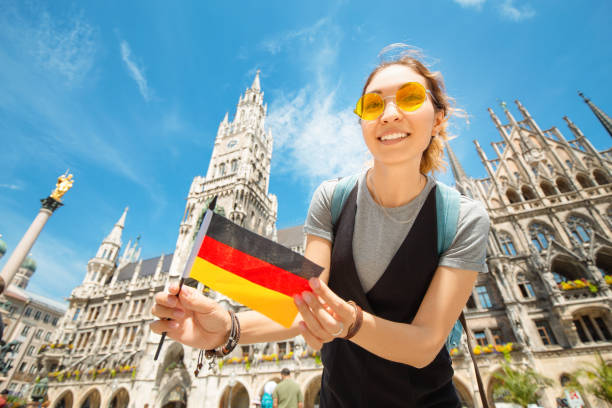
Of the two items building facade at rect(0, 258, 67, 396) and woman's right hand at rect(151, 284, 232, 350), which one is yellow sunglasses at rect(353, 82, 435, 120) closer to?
woman's right hand at rect(151, 284, 232, 350)

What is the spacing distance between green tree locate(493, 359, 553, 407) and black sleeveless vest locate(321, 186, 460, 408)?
16.5m

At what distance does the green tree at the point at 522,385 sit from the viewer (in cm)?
1302

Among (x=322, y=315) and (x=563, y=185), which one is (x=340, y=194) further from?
(x=563, y=185)

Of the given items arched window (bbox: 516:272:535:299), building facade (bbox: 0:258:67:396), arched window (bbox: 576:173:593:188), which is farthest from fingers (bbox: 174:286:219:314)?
building facade (bbox: 0:258:67:396)


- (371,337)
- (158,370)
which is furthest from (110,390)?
(371,337)

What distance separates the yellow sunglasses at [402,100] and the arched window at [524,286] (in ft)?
71.5

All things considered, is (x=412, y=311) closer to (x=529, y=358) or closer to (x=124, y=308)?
(x=529, y=358)

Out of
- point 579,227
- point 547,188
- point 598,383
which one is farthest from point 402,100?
point 547,188

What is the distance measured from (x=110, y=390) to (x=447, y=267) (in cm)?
3293

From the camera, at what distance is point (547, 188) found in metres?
21.4

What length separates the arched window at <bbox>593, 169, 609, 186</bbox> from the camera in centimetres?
1998

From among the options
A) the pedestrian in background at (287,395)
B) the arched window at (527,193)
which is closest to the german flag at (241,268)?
the pedestrian in background at (287,395)

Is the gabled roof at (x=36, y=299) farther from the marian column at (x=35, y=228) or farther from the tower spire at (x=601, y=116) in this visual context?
the tower spire at (x=601, y=116)

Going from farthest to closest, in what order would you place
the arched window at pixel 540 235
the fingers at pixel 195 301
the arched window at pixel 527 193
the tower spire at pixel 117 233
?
1. the tower spire at pixel 117 233
2. the arched window at pixel 527 193
3. the arched window at pixel 540 235
4. the fingers at pixel 195 301
